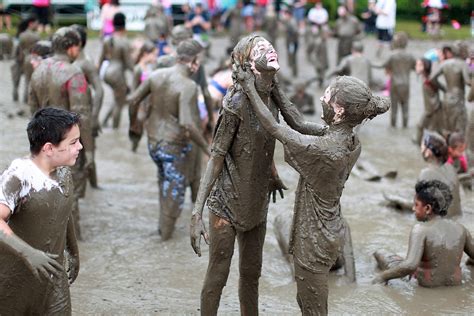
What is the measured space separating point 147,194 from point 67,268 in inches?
198

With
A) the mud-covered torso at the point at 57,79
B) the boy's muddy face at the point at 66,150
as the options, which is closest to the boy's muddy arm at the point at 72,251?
the boy's muddy face at the point at 66,150

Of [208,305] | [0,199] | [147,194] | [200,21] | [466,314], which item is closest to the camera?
[0,199]

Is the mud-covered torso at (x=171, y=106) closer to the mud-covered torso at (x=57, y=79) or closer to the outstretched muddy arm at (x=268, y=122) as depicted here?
the mud-covered torso at (x=57, y=79)

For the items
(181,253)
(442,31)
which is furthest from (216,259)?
(442,31)

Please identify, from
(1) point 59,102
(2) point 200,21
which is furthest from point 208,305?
(2) point 200,21

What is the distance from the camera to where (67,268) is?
16.1 feet

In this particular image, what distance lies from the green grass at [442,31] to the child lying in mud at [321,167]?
20.0m

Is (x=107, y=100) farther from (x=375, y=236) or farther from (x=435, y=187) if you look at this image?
(x=435, y=187)

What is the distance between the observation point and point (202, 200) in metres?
5.16

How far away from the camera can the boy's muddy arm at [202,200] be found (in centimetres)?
511

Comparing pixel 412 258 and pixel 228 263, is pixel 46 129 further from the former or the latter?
pixel 412 258

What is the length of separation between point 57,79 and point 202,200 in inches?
122

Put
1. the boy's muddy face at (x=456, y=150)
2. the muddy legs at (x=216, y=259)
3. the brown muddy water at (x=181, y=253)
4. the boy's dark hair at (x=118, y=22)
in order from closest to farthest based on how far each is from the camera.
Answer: the muddy legs at (x=216, y=259)
the brown muddy water at (x=181, y=253)
the boy's muddy face at (x=456, y=150)
the boy's dark hair at (x=118, y=22)

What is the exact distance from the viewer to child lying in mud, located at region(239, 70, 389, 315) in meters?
4.86
